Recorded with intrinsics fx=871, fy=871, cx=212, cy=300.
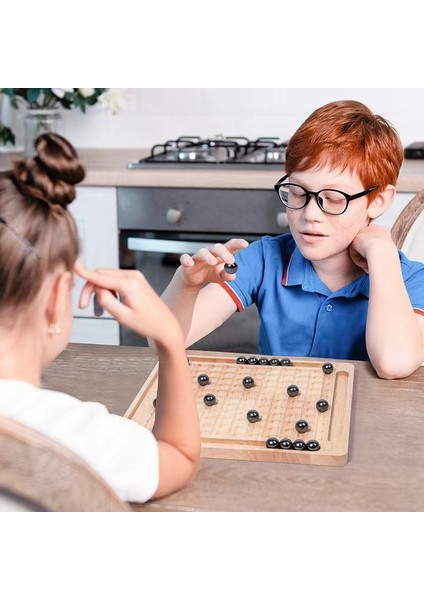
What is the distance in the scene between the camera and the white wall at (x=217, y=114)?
10.7ft

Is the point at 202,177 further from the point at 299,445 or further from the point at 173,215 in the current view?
the point at 299,445

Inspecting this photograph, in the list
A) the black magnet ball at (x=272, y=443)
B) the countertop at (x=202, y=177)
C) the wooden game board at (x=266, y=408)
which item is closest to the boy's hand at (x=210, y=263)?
the wooden game board at (x=266, y=408)

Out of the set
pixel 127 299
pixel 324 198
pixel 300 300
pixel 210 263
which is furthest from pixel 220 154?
pixel 127 299

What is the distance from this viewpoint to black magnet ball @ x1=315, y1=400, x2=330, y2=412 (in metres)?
1.27

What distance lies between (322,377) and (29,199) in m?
0.67

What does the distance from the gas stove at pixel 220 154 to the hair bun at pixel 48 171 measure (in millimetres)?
1961

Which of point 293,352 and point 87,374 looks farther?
point 293,352

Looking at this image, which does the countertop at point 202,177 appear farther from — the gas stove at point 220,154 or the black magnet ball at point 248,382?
the black magnet ball at point 248,382

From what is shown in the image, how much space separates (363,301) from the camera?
1735 mm

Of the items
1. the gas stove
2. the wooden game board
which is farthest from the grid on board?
the gas stove

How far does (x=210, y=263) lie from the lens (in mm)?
1455

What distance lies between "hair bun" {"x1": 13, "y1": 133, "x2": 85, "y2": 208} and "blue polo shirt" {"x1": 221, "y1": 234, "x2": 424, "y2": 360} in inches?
35.6
